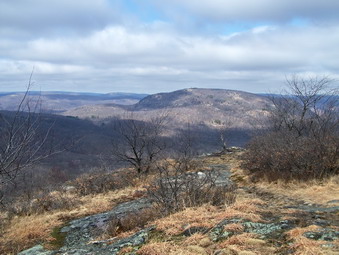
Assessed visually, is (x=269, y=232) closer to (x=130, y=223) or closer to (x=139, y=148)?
(x=130, y=223)

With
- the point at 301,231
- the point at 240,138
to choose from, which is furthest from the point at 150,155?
the point at 240,138

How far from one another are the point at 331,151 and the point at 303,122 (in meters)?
9.85

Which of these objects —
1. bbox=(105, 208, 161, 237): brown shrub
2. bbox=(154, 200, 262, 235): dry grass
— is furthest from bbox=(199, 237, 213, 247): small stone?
bbox=(105, 208, 161, 237): brown shrub

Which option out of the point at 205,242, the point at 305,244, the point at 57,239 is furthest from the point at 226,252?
the point at 57,239

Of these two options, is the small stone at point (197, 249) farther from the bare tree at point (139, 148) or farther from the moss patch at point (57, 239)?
the bare tree at point (139, 148)

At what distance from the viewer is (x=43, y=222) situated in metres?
9.44

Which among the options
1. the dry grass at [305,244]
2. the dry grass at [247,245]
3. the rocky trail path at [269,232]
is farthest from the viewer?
the rocky trail path at [269,232]

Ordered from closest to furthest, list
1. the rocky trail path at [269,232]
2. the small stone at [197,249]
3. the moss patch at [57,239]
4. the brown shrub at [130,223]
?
the small stone at [197,249]
the rocky trail path at [269,232]
the brown shrub at [130,223]
the moss patch at [57,239]

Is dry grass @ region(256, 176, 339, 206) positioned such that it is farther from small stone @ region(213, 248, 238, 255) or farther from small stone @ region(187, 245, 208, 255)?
small stone @ region(187, 245, 208, 255)

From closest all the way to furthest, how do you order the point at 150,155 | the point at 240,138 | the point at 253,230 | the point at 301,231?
the point at 301,231
the point at 253,230
the point at 150,155
the point at 240,138

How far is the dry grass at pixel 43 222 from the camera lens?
24.5ft

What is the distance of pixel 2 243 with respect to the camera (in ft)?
24.3

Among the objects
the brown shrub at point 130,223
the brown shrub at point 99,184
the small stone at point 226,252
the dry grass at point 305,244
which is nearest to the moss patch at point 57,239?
the brown shrub at point 130,223

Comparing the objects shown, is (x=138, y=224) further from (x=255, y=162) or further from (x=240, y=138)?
(x=240, y=138)
